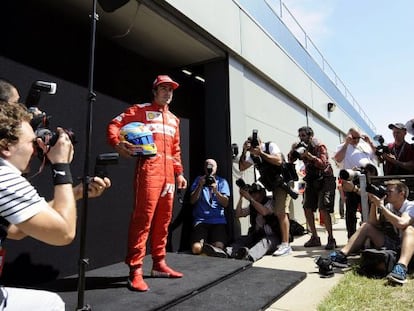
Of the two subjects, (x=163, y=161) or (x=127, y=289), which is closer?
(x=127, y=289)

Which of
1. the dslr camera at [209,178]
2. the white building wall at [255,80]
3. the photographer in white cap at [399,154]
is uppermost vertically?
the white building wall at [255,80]

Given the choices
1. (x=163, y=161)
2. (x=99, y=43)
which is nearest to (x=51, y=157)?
(x=163, y=161)

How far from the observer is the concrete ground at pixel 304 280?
2498 mm

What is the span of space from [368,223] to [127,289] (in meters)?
2.45

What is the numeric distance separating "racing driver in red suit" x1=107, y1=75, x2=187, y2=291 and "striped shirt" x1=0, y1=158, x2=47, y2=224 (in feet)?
4.88

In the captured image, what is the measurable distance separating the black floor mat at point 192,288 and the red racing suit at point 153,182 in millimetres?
258

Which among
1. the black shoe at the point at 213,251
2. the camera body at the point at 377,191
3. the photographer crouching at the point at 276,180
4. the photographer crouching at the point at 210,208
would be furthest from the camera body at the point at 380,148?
the black shoe at the point at 213,251

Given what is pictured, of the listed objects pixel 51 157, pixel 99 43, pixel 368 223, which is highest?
pixel 99 43

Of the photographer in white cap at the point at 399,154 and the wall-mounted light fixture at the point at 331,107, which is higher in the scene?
the wall-mounted light fixture at the point at 331,107

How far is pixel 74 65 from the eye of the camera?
3.17m

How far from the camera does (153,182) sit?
2.63m

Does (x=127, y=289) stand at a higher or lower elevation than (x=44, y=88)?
lower

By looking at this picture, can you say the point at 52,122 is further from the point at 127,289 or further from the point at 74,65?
the point at 127,289

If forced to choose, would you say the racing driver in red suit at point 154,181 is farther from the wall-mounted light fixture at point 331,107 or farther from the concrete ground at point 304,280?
the wall-mounted light fixture at point 331,107
